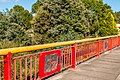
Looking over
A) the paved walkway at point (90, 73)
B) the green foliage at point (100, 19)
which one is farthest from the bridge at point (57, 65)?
the green foliage at point (100, 19)

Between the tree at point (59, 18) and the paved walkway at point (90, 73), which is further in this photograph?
the tree at point (59, 18)

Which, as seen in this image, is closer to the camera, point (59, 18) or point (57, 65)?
point (57, 65)

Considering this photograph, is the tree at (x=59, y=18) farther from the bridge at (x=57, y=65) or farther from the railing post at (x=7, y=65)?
the railing post at (x=7, y=65)

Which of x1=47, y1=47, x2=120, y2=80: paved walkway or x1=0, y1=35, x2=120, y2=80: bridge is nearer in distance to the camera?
x1=0, y1=35, x2=120, y2=80: bridge

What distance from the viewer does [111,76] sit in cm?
682

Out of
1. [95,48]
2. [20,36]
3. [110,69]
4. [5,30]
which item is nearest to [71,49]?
[110,69]

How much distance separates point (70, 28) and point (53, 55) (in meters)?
20.6

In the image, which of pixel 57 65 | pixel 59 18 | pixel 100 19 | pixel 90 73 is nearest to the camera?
pixel 57 65

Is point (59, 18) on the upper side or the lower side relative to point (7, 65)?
upper

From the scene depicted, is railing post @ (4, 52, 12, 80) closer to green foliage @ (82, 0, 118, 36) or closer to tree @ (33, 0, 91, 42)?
tree @ (33, 0, 91, 42)

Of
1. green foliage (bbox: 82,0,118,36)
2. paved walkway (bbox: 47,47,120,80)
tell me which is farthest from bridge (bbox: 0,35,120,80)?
green foliage (bbox: 82,0,118,36)

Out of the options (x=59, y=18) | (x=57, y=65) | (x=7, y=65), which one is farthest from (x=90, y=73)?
(x=59, y=18)

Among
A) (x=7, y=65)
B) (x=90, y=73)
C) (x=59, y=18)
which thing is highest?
(x=59, y=18)

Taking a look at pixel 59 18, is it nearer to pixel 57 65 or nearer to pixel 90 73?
pixel 90 73
